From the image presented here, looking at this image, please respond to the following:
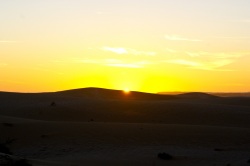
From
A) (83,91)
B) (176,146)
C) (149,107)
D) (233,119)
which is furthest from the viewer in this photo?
(83,91)

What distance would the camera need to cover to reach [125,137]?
21062 mm

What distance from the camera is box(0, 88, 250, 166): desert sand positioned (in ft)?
55.3

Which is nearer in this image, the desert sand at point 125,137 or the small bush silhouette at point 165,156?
the small bush silhouette at point 165,156

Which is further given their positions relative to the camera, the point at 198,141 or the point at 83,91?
the point at 83,91

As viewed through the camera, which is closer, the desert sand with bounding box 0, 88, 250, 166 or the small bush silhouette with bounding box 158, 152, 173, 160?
the small bush silhouette with bounding box 158, 152, 173, 160

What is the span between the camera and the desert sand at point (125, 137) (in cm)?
1684

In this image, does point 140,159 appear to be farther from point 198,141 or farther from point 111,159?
point 198,141

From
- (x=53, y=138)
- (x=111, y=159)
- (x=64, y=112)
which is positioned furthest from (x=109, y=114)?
(x=111, y=159)

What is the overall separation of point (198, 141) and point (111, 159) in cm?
517

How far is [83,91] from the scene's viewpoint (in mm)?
57562

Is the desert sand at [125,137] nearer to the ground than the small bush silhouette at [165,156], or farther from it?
farther from it

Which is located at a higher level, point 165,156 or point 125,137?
point 125,137

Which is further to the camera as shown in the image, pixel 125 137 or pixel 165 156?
pixel 125 137

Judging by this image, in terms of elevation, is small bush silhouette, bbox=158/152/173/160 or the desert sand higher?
the desert sand
